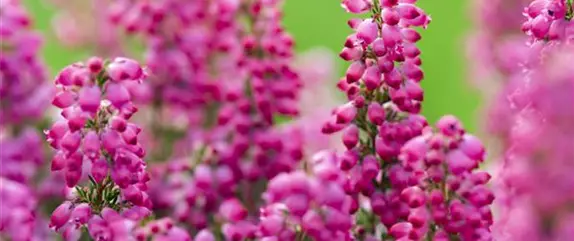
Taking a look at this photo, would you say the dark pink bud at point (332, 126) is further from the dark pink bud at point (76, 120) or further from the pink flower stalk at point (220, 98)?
the dark pink bud at point (76, 120)

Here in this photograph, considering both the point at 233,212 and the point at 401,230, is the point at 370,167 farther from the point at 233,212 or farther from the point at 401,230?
the point at 233,212

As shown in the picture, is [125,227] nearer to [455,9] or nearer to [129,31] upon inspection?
[129,31]

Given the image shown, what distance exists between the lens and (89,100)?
1.10 metres

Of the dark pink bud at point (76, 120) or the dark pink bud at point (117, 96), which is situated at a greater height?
the dark pink bud at point (117, 96)

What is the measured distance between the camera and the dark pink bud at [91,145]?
3.62 ft

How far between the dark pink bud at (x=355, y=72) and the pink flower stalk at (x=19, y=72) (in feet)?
1.84

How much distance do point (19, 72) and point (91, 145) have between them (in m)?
0.51

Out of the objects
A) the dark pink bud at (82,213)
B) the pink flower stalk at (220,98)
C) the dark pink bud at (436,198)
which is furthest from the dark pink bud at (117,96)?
the dark pink bud at (436,198)

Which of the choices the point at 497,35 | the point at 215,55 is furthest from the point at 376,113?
the point at 497,35

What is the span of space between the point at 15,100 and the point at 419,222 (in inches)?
27.6

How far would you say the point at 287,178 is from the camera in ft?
3.26

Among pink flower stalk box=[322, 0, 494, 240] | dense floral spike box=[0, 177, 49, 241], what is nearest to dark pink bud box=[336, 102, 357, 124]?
pink flower stalk box=[322, 0, 494, 240]

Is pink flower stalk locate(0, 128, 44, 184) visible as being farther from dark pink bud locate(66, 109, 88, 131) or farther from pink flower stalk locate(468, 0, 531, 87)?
pink flower stalk locate(468, 0, 531, 87)

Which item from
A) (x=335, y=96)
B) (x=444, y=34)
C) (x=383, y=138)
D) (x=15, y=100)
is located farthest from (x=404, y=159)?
(x=444, y=34)
